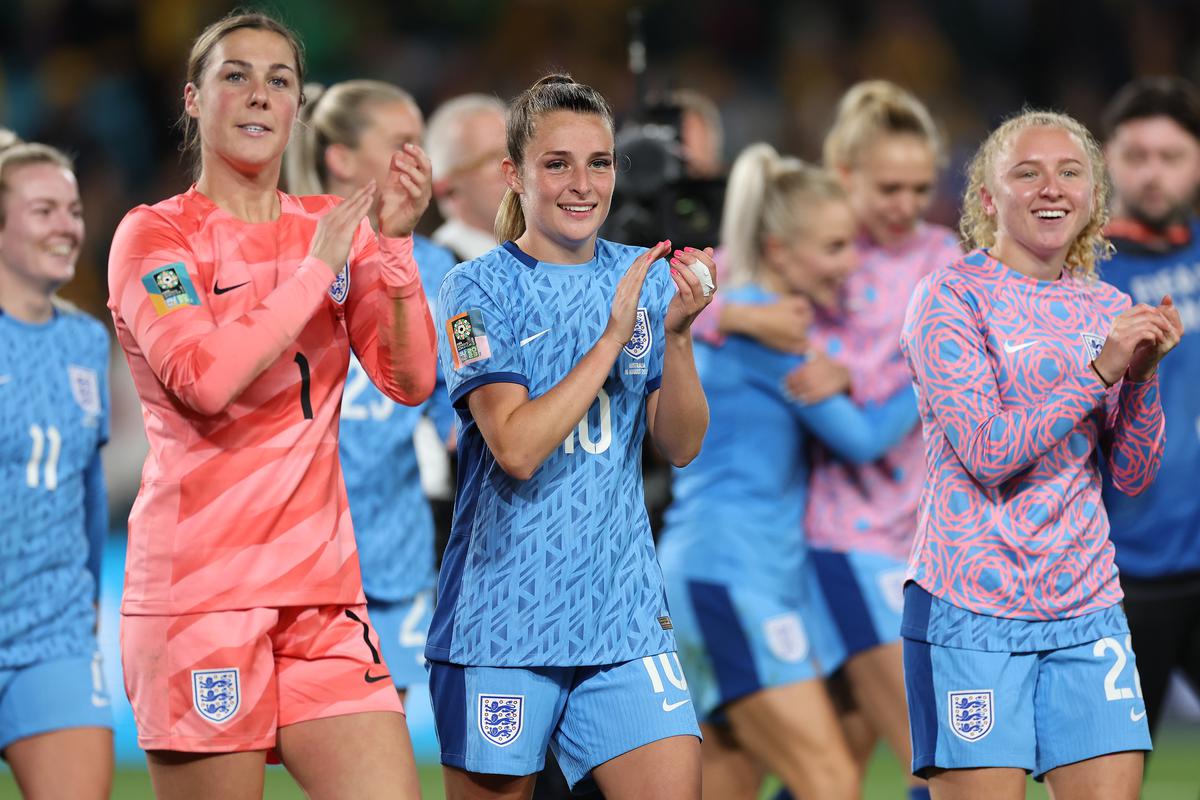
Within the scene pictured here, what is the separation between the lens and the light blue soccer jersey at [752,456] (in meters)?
5.57

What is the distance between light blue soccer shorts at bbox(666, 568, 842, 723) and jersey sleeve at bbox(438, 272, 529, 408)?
1.83m

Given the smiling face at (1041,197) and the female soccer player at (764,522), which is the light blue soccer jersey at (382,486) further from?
the smiling face at (1041,197)

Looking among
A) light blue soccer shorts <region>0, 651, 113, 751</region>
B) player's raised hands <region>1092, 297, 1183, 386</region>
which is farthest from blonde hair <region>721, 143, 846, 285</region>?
light blue soccer shorts <region>0, 651, 113, 751</region>

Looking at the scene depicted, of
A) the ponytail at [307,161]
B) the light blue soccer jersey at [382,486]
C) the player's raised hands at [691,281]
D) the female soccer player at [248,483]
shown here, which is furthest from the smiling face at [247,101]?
the ponytail at [307,161]

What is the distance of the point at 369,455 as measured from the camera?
5.16 metres

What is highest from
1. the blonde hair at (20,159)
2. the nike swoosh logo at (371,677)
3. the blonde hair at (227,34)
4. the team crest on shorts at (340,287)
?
the blonde hair at (227,34)

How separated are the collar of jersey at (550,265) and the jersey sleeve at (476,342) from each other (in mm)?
133

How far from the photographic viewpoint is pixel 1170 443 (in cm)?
573

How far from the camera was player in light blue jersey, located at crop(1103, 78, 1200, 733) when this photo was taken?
563 cm

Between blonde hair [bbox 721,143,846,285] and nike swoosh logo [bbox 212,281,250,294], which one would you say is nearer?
nike swoosh logo [bbox 212,281,250,294]

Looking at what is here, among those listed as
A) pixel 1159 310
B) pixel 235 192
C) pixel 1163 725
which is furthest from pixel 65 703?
pixel 1163 725

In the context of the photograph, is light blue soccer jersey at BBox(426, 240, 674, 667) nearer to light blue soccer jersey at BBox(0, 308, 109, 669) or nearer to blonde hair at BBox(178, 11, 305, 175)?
blonde hair at BBox(178, 11, 305, 175)

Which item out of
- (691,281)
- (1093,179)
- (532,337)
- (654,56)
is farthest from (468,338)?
(654,56)

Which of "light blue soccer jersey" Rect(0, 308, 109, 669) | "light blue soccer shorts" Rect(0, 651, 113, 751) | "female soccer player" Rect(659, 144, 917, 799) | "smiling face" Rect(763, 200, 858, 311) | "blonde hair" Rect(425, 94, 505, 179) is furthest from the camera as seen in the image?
"blonde hair" Rect(425, 94, 505, 179)
